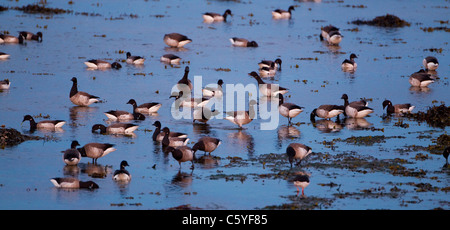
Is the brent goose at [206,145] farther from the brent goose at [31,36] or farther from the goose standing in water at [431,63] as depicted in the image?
the brent goose at [31,36]

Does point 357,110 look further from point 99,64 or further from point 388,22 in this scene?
point 388,22

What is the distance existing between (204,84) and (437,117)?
10.9 m

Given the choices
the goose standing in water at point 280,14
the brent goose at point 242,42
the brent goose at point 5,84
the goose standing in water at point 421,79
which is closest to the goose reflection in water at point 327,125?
the goose standing in water at point 421,79

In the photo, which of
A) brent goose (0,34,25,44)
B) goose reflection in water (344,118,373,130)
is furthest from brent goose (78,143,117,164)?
brent goose (0,34,25,44)

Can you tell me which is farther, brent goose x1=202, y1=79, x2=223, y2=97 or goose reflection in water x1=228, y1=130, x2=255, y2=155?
brent goose x1=202, y1=79, x2=223, y2=97

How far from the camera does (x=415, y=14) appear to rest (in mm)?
66250

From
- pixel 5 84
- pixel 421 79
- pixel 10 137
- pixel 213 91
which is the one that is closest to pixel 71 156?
pixel 10 137

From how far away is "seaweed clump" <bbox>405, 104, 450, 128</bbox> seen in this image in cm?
2675

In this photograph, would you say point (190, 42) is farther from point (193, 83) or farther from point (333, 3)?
point (333, 3)

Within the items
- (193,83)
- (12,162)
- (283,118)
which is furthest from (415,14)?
(12,162)

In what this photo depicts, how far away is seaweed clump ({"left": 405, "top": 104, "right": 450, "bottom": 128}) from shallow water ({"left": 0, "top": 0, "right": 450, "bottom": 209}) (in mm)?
580

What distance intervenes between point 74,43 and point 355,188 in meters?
28.6

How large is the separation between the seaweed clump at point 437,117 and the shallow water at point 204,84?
1.90 ft

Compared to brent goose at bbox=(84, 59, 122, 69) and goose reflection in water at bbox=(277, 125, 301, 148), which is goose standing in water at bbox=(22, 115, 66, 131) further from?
brent goose at bbox=(84, 59, 122, 69)
